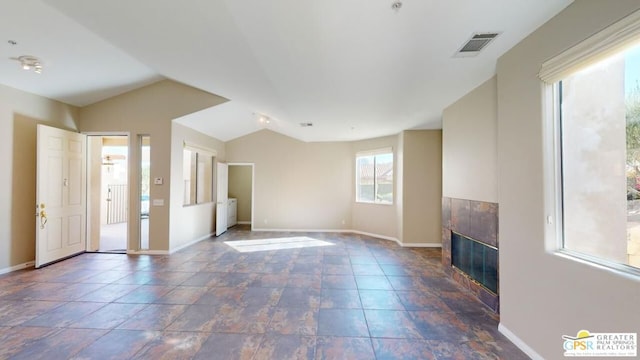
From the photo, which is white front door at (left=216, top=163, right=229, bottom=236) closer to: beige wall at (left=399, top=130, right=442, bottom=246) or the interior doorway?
the interior doorway

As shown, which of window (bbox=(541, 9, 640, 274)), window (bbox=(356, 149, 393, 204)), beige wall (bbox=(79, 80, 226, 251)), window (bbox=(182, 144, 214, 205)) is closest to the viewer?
window (bbox=(541, 9, 640, 274))

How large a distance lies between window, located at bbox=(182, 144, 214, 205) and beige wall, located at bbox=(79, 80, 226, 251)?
625 millimetres

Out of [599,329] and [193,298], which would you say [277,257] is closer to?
[193,298]

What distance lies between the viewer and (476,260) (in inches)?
132

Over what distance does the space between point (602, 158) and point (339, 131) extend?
4908 millimetres

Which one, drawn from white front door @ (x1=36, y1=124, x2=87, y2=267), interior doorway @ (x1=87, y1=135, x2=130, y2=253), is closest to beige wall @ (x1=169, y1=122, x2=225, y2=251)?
interior doorway @ (x1=87, y1=135, x2=130, y2=253)

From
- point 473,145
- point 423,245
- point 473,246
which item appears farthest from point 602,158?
point 423,245

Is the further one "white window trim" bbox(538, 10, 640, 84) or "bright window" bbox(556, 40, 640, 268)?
"bright window" bbox(556, 40, 640, 268)

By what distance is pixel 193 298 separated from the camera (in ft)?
10.6

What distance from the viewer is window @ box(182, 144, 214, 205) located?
6.12m

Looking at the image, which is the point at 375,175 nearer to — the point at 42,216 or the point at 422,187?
the point at 422,187

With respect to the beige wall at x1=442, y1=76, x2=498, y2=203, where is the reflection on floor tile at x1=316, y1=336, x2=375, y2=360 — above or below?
below

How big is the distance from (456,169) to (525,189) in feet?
5.51

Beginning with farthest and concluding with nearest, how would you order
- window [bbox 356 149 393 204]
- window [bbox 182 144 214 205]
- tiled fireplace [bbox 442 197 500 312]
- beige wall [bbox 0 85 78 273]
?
window [bbox 356 149 393 204] < window [bbox 182 144 214 205] < beige wall [bbox 0 85 78 273] < tiled fireplace [bbox 442 197 500 312]
